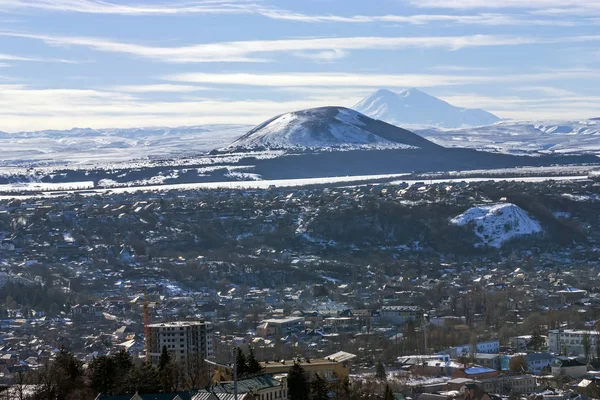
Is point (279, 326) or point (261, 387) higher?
point (261, 387)

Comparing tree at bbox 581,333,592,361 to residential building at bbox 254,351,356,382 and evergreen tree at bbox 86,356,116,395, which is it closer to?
residential building at bbox 254,351,356,382

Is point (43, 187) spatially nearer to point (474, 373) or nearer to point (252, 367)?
point (474, 373)

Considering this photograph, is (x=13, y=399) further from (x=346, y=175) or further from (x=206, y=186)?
(x=346, y=175)

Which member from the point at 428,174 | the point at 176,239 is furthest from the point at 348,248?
the point at 428,174

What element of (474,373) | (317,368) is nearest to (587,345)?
(474,373)

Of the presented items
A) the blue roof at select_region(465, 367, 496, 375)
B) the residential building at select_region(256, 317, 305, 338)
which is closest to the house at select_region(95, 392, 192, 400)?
the blue roof at select_region(465, 367, 496, 375)

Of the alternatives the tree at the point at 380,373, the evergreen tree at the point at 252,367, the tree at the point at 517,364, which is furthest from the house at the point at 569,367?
the evergreen tree at the point at 252,367
